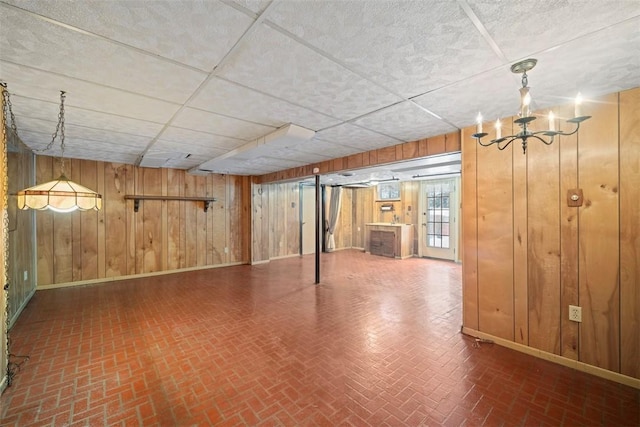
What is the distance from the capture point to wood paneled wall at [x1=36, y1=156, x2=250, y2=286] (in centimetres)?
465

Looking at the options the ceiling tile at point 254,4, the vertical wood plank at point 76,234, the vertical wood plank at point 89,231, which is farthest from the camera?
the vertical wood plank at point 89,231

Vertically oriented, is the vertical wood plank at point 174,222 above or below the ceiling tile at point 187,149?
below

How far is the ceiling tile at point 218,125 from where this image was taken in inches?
102

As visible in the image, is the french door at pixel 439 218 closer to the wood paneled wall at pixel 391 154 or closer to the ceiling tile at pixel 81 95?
the wood paneled wall at pixel 391 154

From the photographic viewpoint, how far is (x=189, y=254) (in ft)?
20.1

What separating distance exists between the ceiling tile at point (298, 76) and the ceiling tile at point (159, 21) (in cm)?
14

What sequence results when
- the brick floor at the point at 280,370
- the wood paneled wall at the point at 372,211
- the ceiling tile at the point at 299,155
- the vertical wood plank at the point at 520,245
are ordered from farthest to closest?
the wood paneled wall at the point at 372,211, the ceiling tile at the point at 299,155, the vertical wood plank at the point at 520,245, the brick floor at the point at 280,370

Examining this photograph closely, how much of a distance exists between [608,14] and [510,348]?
2.77m

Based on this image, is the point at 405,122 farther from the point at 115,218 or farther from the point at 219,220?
the point at 115,218

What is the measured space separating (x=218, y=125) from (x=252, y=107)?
73 cm

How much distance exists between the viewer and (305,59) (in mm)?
1607

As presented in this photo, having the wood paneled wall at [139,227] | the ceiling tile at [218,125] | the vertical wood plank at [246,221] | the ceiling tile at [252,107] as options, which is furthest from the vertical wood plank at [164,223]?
the ceiling tile at [252,107]

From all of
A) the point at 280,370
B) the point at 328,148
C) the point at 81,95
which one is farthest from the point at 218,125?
the point at 280,370

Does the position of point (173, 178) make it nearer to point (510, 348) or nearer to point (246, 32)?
point (246, 32)
